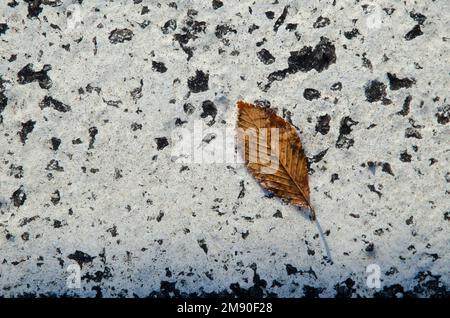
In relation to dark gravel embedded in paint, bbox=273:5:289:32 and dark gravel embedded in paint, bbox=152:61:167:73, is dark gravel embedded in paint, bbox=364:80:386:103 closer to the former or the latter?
dark gravel embedded in paint, bbox=273:5:289:32

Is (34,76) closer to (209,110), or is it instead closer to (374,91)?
(209,110)

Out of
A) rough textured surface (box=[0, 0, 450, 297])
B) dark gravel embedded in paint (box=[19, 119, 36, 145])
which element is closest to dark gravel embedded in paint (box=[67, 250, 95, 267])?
rough textured surface (box=[0, 0, 450, 297])

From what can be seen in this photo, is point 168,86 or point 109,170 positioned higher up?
point 168,86

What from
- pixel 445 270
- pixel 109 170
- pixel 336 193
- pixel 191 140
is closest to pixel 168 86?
pixel 191 140
